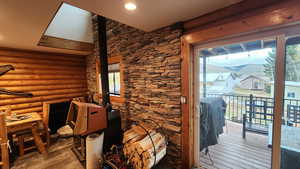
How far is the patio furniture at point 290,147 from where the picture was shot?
1.44m

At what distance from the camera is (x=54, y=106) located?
3471 millimetres

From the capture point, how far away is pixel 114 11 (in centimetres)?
157

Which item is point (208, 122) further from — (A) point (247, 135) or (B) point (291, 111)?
(A) point (247, 135)

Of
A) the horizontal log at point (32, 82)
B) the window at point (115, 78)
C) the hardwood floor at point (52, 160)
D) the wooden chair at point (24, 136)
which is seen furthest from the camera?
the window at point (115, 78)

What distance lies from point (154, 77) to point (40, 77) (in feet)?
10.8

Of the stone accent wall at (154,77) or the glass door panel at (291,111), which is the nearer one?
the glass door panel at (291,111)

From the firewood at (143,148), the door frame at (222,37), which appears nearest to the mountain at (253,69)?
the door frame at (222,37)

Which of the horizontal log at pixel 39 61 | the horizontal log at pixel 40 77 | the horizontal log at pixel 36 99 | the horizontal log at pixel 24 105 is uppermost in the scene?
the horizontal log at pixel 39 61

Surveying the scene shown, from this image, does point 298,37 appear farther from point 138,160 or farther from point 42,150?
point 42,150

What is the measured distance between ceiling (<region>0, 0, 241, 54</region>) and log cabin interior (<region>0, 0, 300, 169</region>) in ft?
0.04

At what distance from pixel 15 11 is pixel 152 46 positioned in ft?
6.03

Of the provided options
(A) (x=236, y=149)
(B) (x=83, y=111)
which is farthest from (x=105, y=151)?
(A) (x=236, y=149)

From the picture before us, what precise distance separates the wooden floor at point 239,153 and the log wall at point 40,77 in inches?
161

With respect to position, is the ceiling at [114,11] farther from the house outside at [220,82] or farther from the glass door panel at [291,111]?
the house outside at [220,82]
